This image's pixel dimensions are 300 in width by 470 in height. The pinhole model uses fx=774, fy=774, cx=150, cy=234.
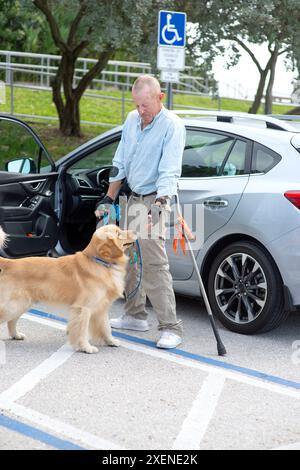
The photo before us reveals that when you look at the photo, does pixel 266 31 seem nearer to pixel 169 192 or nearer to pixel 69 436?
pixel 169 192

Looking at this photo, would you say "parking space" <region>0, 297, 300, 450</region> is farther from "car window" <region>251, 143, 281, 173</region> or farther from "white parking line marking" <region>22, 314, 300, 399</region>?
"car window" <region>251, 143, 281, 173</region>

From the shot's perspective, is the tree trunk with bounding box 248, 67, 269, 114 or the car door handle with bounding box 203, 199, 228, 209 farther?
the tree trunk with bounding box 248, 67, 269, 114

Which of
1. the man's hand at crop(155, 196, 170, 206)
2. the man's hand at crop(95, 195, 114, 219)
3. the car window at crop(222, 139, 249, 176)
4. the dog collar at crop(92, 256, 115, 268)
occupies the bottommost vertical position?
the dog collar at crop(92, 256, 115, 268)

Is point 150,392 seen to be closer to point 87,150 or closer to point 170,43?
point 87,150

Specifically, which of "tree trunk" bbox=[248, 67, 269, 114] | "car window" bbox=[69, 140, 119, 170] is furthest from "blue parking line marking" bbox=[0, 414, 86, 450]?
"tree trunk" bbox=[248, 67, 269, 114]

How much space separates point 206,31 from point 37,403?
33.6 ft

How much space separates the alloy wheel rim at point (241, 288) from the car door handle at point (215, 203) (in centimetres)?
40

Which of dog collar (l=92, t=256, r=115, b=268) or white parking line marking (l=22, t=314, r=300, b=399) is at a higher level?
dog collar (l=92, t=256, r=115, b=268)

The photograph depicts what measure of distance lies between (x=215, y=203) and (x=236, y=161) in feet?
1.28

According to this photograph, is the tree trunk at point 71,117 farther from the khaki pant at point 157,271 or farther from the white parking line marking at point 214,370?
the khaki pant at point 157,271

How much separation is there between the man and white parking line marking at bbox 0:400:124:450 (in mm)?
1576

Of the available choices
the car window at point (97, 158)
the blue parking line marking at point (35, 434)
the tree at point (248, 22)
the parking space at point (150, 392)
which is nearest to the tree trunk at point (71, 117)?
the tree at point (248, 22)

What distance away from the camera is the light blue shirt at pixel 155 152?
18.3 feet

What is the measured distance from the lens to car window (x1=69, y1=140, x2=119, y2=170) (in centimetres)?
701
